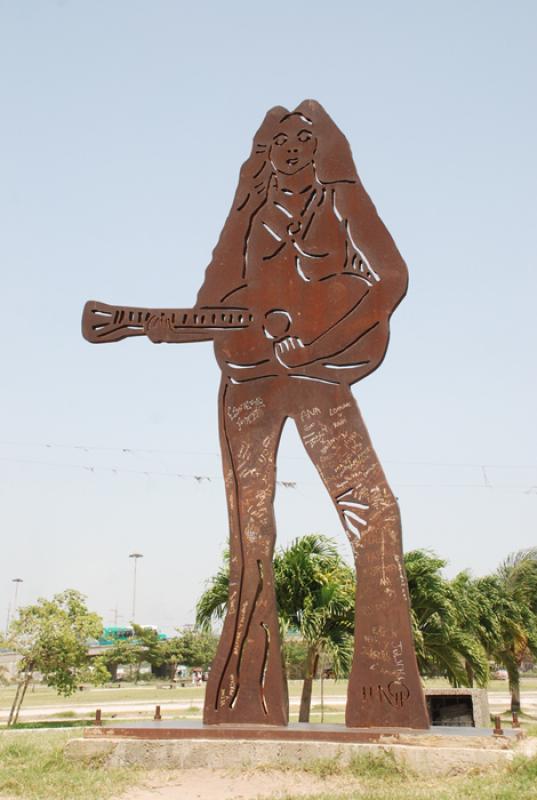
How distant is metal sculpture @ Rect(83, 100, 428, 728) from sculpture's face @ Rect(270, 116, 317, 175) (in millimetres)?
16

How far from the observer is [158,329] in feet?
29.6

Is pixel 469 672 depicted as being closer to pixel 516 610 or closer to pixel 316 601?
pixel 516 610

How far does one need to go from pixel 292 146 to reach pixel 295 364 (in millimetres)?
2618

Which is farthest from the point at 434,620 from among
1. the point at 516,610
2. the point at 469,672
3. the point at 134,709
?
the point at 134,709

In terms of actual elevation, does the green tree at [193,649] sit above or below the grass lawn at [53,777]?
above

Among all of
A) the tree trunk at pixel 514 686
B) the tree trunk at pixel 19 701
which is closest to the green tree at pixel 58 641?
the tree trunk at pixel 19 701

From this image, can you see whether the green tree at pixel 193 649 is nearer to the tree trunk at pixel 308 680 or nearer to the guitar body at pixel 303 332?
the tree trunk at pixel 308 680

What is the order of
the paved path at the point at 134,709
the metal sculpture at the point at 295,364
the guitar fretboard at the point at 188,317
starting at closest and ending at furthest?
the metal sculpture at the point at 295,364 → the guitar fretboard at the point at 188,317 → the paved path at the point at 134,709

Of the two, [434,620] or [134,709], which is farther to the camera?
[134,709]

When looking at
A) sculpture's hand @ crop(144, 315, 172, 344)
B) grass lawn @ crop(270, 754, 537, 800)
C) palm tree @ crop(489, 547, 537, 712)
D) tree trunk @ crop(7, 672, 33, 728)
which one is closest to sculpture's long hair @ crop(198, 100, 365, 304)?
sculpture's hand @ crop(144, 315, 172, 344)

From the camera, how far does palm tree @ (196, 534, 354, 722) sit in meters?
11.7

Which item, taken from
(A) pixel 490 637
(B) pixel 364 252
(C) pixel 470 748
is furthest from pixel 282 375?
(A) pixel 490 637

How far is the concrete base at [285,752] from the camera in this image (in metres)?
6.50

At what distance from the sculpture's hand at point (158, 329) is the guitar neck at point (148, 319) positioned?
0.09 ft
